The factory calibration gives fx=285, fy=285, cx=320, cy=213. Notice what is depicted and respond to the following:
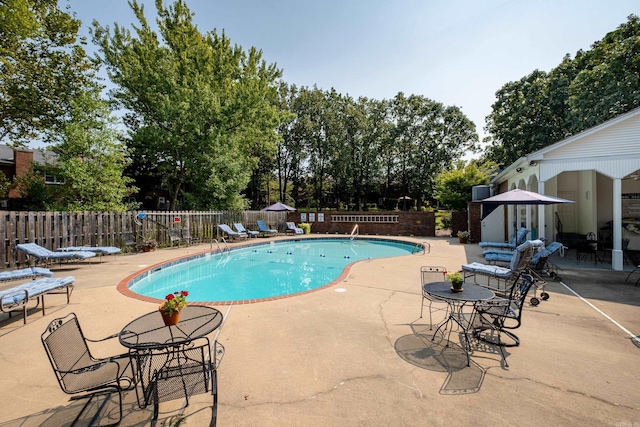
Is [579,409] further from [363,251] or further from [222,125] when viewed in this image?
[222,125]

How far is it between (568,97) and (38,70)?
2956cm

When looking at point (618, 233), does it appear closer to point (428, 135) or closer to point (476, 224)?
point (476, 224)

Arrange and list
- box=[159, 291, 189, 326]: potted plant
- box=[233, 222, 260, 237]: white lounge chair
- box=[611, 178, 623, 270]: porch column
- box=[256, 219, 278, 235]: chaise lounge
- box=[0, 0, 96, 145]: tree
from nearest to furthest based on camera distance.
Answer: box=[159, 291, 189, 326]: potted plant < box=[611, 178, 623, 270]: porch column < box=[0, 0, 96, 145]: tree < box=[233, 222, 260, 237]: white lounge chair < box=[256, 219, 278, 235]: chaise lounge

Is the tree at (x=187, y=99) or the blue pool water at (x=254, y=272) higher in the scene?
the tree at (x=187, y=99)

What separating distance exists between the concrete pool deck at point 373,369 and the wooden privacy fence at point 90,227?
4430 millimetres

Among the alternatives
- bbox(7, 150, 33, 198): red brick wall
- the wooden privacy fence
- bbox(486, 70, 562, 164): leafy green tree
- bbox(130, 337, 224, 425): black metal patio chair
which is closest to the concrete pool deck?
bbox(130, 337, 224, 425): black metal patio chair

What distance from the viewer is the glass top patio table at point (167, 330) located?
2316 mm

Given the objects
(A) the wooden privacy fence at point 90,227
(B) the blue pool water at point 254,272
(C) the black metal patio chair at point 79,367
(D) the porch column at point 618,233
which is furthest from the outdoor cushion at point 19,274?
(D) the porch column at point 618,233

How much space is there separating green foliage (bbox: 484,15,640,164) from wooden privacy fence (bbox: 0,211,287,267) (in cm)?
2054

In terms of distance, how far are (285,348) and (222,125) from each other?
1783 centimetres

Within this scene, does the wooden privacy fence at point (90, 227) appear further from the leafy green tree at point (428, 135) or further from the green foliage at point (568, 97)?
the green foliage at point (568, 97)

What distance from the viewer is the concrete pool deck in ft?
7.39

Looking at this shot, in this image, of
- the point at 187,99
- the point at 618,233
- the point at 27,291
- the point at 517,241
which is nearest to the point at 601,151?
the point at 618,233

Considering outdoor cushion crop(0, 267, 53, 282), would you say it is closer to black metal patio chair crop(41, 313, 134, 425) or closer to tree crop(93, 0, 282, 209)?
black metal patio chair crop(41, 313, 134, 425)
